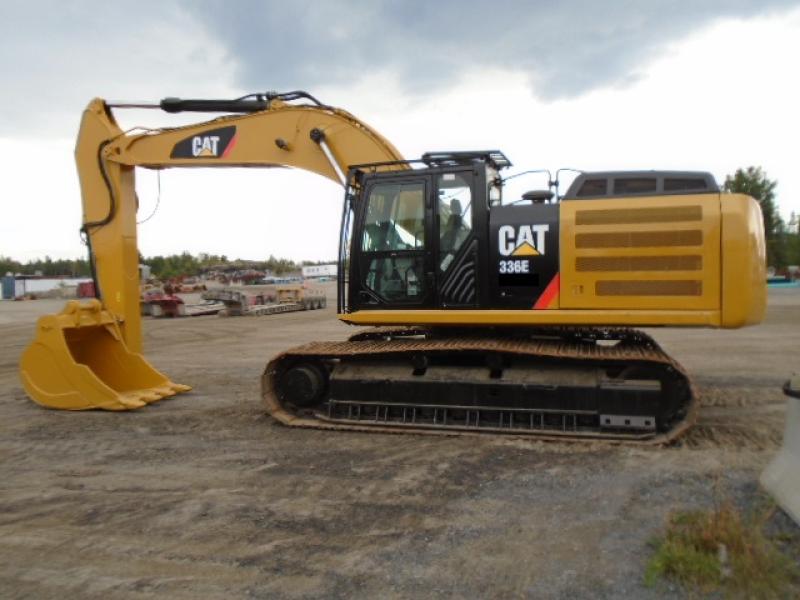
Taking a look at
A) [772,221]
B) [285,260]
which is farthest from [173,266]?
[772,221]

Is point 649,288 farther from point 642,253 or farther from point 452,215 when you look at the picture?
point 452,215

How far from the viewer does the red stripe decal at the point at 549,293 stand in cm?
634

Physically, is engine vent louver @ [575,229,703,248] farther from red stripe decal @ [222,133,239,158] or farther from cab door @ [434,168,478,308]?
red stripe decal @ [222,133,239,158]

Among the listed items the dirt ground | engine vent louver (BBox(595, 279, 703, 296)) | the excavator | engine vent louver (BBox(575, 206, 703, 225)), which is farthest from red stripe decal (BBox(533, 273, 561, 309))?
the dirt ground

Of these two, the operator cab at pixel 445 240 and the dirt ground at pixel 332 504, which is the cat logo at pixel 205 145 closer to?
the operator cab at pixel 445 240

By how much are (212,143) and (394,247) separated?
3023 millimetres

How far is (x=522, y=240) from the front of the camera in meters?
6.45

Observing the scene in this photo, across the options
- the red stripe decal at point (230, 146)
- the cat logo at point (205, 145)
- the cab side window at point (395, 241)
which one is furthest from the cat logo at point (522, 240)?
the cat logo at point (205, 145)

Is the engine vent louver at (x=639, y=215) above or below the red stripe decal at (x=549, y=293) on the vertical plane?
above

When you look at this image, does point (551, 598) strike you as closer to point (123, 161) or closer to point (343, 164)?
A: point (343, 164)

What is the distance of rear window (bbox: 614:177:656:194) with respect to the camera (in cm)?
642

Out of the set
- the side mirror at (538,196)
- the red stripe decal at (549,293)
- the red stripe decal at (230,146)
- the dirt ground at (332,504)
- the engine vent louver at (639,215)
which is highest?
the red stripe decal at (230,146)

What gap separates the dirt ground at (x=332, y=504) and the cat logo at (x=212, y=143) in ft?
10.6

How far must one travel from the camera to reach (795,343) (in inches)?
534
